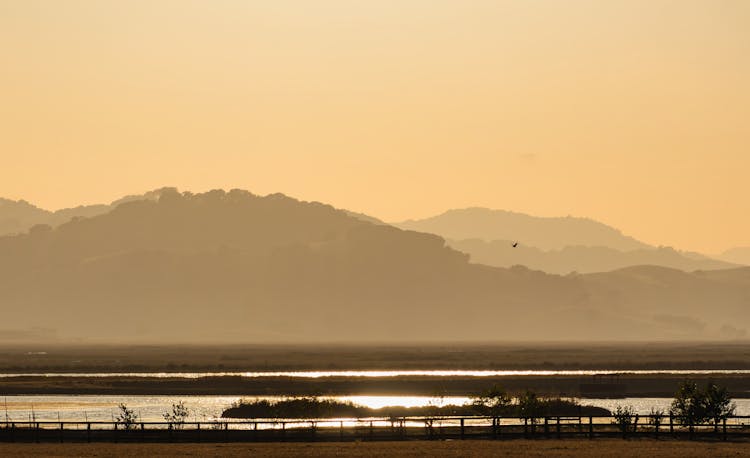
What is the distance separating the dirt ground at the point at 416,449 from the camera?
264 ft

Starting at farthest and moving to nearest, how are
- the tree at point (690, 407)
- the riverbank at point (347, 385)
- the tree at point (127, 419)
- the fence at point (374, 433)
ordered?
the riverbank at point (347, 385), the tree at point (127, 419), the tree at point (690, 407), the fence at point (374, 433)

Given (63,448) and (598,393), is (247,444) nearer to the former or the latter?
(63,448)

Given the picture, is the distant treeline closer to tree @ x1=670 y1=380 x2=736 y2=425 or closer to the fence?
the fence

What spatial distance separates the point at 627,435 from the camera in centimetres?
9094

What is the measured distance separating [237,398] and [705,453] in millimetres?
78779

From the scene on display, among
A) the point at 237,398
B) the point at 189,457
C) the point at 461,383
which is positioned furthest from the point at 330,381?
the point at 189,457

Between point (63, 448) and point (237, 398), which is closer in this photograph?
point (63, 448)

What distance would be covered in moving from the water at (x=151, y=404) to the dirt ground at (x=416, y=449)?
3310 cm

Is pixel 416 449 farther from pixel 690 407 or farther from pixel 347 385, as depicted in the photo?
pixel 347 385

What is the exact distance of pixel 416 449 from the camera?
84.1m

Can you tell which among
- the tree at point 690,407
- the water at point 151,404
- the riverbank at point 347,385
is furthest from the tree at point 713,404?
the riverbank at point 347,385

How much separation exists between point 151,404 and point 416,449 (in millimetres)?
62139

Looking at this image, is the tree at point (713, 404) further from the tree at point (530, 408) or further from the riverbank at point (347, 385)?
the riverbank at point (347, 385)

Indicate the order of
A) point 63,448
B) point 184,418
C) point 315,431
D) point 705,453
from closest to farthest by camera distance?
point 705,453, point 63,448, point 315,431, point 184,418
